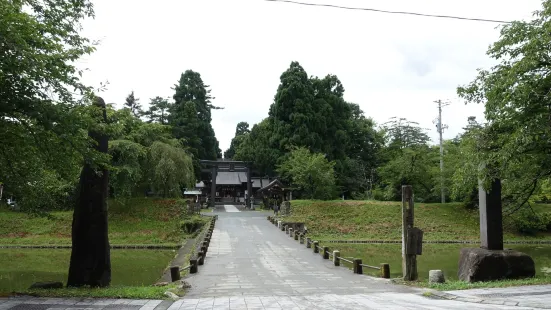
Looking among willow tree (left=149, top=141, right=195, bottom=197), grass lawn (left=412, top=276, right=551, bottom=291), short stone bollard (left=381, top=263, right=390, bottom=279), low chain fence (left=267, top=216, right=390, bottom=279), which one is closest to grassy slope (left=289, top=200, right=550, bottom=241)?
low chain fence (left=267, top=216, right=390, bottom=279)

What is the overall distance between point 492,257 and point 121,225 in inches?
A: 833

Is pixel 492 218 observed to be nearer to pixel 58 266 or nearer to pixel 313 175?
pixel 58 266

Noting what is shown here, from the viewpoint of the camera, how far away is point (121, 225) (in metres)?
25.0

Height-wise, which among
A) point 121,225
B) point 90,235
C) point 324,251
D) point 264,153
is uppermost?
point 264,153

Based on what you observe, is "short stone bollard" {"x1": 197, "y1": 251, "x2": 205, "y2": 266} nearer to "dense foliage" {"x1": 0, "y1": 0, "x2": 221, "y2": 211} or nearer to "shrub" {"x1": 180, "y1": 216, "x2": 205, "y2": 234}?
"dense foliage" {"x1": 0, "y1": 0, "x2": 221, "y2": 211}

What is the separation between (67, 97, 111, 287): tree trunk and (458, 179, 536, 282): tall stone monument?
860cm

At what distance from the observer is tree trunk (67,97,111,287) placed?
30.7 feet

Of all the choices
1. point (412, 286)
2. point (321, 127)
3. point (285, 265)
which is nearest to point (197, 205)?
point (321, 127)

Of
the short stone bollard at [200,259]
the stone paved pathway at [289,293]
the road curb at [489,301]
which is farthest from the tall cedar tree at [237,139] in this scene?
the road curb at [489,301]

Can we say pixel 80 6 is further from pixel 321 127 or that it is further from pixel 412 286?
pixel 321 127

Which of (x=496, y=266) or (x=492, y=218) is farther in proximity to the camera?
(x=492, y=218)

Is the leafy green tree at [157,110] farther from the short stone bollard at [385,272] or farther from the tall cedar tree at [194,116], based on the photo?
the short stone bollard at [385,272]

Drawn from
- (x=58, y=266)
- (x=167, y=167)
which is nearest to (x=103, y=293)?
(x=58, y=266)

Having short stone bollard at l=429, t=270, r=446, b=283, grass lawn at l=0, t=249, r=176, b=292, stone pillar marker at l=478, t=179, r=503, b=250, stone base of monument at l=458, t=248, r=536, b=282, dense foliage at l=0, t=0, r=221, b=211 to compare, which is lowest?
grass lawn at l=0, t=249, r=176, b=292
